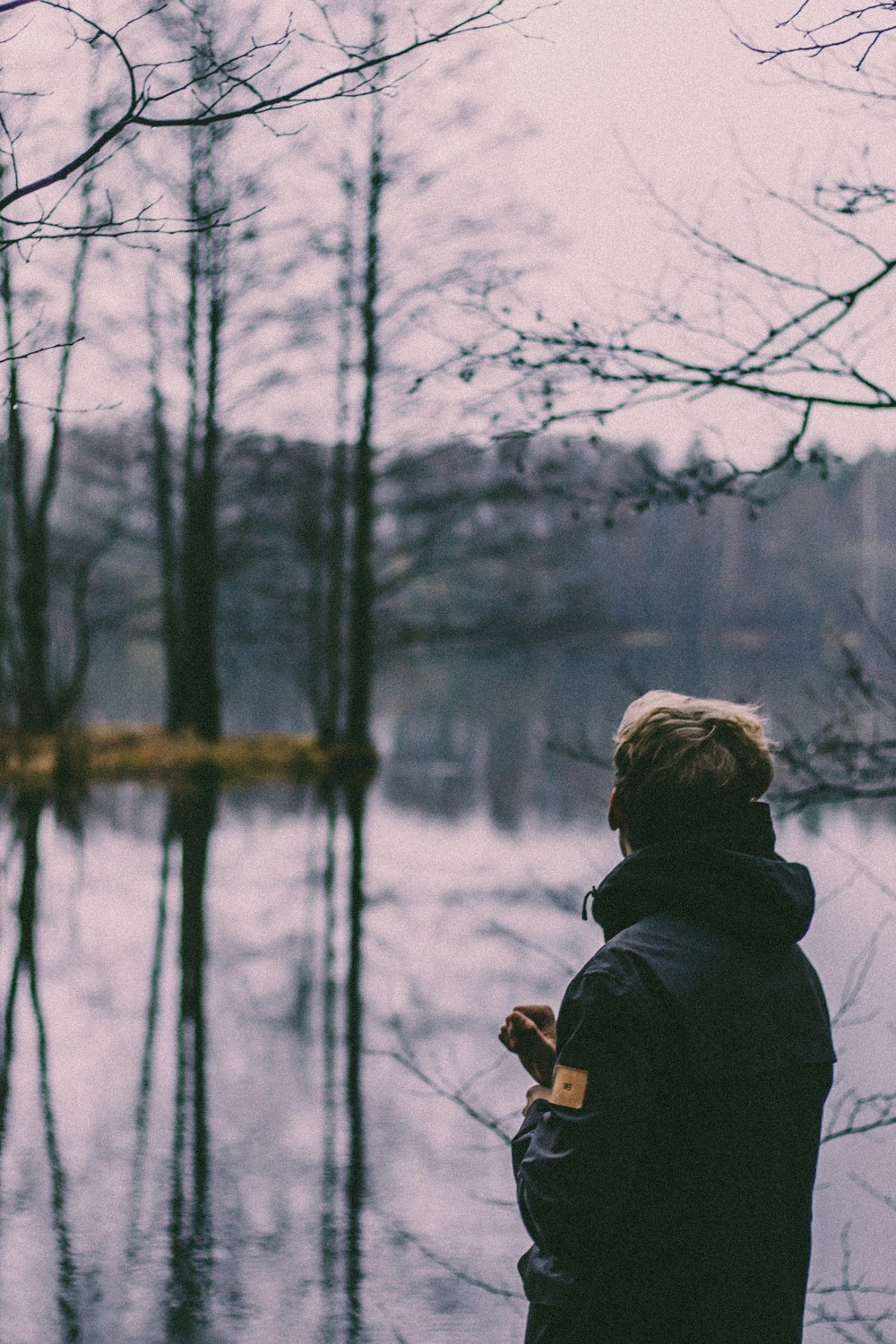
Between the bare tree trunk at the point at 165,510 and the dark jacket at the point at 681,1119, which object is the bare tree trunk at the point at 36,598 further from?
the dark jacket at the point at 681,1119

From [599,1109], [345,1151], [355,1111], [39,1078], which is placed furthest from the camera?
[39,1078]

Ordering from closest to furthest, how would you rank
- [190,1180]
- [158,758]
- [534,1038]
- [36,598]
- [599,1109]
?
[599,1109] → [534,1038] → [190,1180] → [158,758] → [36,598]

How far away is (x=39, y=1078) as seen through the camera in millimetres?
7305

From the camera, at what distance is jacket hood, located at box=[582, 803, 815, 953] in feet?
6.36

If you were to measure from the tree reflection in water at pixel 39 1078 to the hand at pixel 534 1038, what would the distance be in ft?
10.3

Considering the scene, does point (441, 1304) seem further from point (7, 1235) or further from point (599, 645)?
point (599, 645)

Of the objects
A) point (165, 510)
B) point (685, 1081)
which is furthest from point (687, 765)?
point (165, 510)

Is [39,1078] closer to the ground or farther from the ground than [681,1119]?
closer to the ground

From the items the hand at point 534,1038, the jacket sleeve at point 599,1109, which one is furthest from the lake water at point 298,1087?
the jacket sleeve at point 599,1109

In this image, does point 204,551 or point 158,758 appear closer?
point 158,758

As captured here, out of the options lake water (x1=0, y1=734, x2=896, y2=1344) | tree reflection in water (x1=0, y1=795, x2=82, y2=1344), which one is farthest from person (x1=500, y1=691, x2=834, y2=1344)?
tree reflection in water (x1=0, y1=795, x2=82, y2=1344)

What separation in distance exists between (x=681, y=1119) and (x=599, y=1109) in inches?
5.1

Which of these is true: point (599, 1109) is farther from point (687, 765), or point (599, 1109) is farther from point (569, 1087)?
point (687, 765)

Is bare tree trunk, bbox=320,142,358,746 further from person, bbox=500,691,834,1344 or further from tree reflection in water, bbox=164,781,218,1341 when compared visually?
person, bbox=500,691,834,1344
